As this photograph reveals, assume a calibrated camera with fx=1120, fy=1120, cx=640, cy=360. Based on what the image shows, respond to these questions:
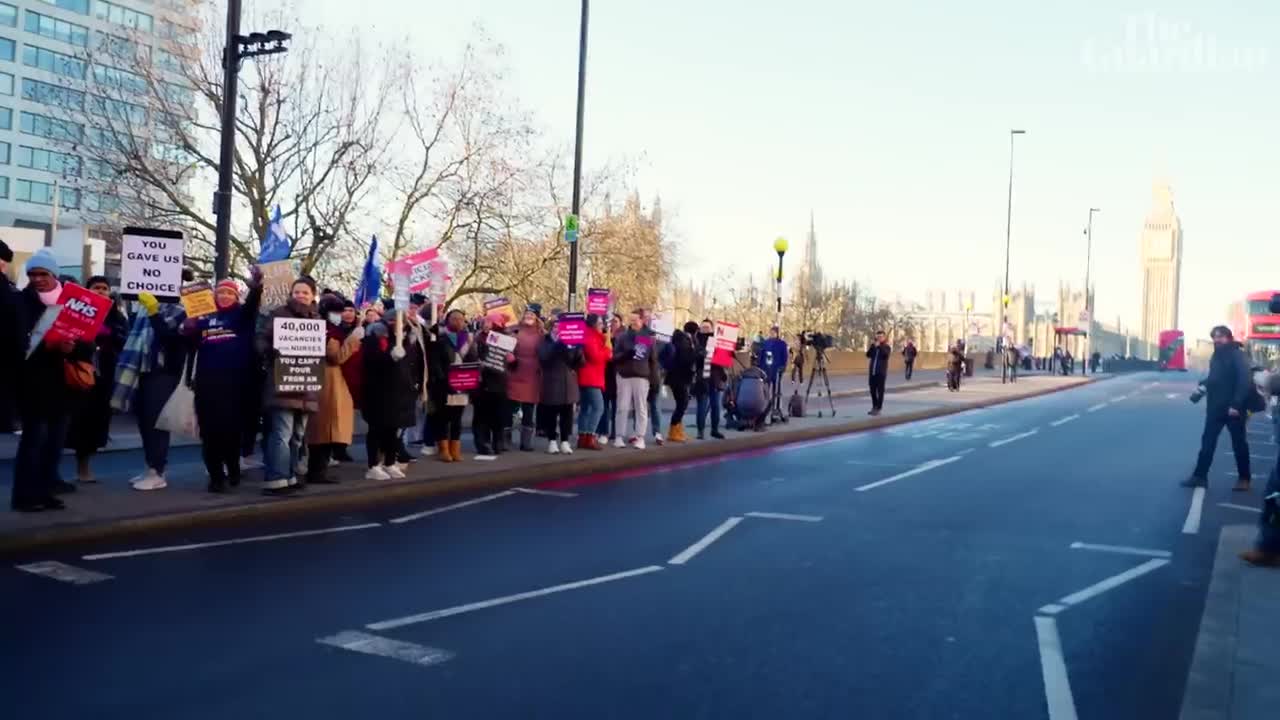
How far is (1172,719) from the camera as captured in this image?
5.13 meters

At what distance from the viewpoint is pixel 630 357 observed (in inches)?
631

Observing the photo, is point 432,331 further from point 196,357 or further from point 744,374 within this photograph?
point 744,374

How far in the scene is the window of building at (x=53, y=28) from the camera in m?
91.4

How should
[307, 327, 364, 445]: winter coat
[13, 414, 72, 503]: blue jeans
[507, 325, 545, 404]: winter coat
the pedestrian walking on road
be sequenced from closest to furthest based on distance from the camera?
1. [13, 414, 72, 503]: blue jeans
2. [307, 327, 364, 445]: winter coat
3. [507, 325, 545, 404]: winter coat
4. the pedestrian walking on road

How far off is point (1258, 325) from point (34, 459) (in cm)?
5525

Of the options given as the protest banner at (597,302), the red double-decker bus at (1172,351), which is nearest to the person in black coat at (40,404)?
the protest banner at (597,302)

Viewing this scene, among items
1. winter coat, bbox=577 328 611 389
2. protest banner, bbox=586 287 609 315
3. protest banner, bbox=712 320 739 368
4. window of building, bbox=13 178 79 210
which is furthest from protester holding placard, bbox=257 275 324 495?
window of building, bbox=13 178 79 210

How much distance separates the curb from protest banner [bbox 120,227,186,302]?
326cm

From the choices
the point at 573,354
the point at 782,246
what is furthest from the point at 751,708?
the point at 782,246

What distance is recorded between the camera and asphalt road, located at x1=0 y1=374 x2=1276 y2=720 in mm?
5254

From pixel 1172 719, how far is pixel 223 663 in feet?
14.9

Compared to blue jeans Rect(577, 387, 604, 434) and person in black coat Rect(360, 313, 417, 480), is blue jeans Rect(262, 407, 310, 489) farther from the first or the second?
blue jeans Rect(577, 387, 604, 434)

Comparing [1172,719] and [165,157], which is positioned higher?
[165,157]

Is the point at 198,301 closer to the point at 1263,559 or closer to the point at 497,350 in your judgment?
the point at 497,350
